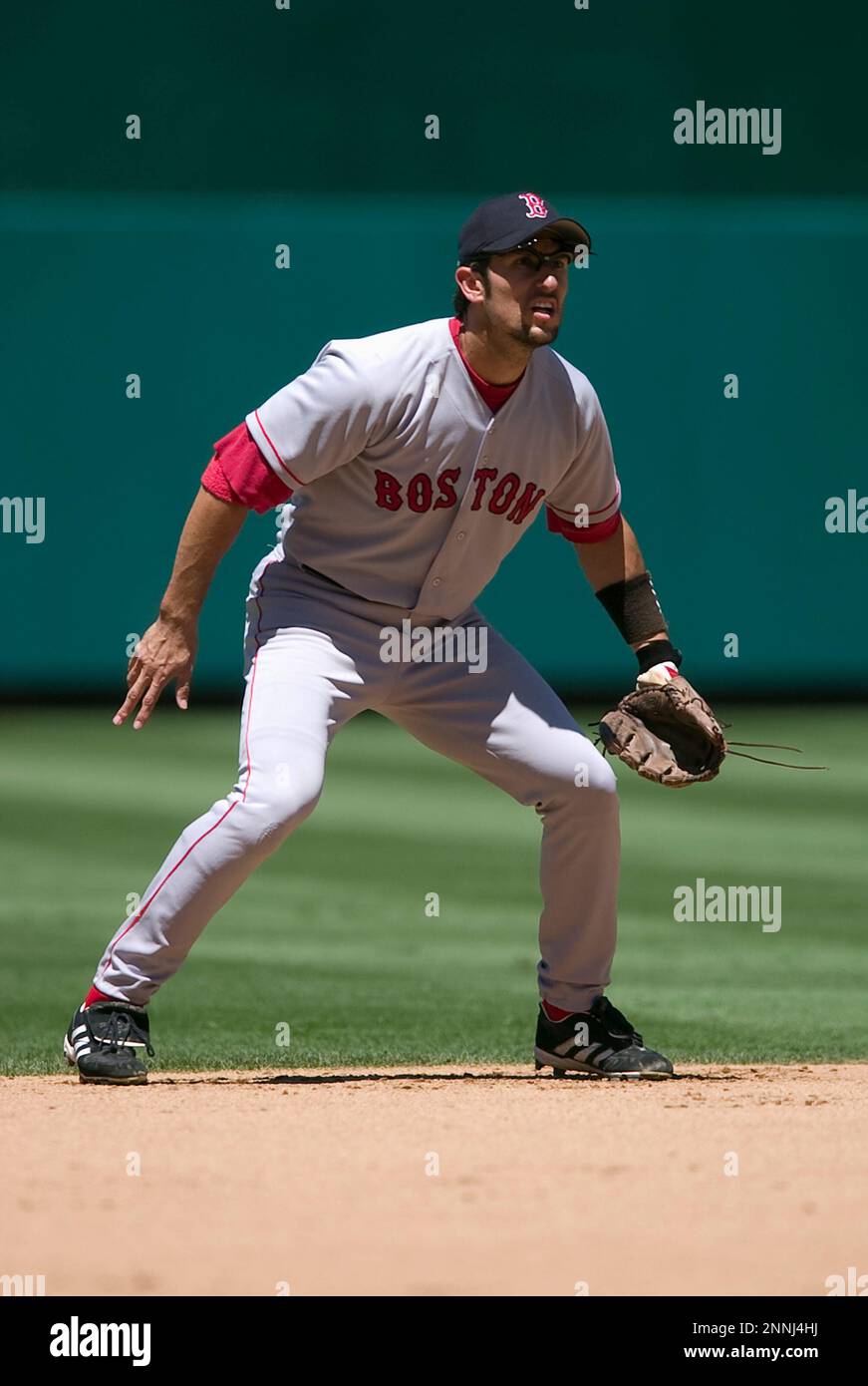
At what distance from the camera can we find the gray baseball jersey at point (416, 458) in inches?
151

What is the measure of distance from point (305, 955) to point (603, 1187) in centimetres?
314

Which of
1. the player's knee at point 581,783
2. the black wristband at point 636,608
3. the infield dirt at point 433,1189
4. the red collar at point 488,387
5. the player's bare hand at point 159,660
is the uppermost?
the red collar at point 488,387

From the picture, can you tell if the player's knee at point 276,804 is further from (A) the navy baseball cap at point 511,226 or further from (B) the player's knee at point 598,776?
(A) the navy baseball cap at point 511,226

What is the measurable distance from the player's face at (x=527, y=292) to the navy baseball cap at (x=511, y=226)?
0.03 meters

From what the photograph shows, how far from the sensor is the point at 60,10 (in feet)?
32.9

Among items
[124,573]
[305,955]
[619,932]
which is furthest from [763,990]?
[124,573]

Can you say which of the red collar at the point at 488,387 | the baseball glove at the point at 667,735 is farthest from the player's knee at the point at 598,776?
the red collar at the point at 488,387

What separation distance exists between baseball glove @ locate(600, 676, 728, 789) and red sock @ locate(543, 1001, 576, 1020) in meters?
0.54

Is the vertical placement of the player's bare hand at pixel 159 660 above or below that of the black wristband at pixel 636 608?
below

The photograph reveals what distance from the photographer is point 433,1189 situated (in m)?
2.97

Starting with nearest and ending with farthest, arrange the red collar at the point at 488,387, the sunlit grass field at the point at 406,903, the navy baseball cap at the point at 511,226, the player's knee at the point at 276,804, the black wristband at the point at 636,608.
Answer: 1. the player's knee at the point at 276,804
2. the navy baseball cap at the point at 511,226
3. the red collar at the point at 488,387
4. the black wristband at the point at 636,608
5. the sunlit grass field at the point at 406,903

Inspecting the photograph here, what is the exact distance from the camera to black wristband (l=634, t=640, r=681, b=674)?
4.39 metres

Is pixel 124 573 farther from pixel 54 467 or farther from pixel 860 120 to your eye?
pixel 860 120

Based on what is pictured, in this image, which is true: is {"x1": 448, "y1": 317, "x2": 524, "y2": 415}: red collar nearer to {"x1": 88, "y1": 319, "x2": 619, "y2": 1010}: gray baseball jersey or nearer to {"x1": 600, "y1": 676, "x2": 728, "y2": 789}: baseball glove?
{"x1": 88, "y1": 319, "x2": 619, "y2": 1010}: gray baseball jersey
